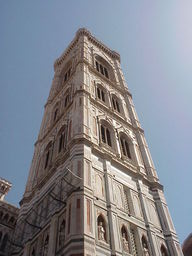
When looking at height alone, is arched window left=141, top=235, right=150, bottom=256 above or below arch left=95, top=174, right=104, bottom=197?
below

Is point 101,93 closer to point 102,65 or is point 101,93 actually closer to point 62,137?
point 62,137

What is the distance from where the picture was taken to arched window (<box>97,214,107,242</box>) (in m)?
11.3

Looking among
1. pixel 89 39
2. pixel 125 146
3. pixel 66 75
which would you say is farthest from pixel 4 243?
pixel 89 39

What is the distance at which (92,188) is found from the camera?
13047 mm

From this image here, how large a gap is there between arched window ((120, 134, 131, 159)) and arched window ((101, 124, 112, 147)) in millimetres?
1072

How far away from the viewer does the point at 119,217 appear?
43.1ft

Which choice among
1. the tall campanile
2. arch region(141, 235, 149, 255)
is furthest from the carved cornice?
arch region(141, 235, 149, 255)

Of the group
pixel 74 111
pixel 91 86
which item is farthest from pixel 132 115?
pixel 74 111

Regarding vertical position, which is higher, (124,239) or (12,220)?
(12,220)

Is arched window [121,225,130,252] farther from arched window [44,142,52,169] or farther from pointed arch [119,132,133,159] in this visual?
arched window [44,142,52,169]

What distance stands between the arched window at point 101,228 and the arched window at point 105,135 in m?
6.71

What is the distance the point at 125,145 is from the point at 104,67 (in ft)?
46.6

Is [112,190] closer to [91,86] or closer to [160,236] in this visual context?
[160,236]

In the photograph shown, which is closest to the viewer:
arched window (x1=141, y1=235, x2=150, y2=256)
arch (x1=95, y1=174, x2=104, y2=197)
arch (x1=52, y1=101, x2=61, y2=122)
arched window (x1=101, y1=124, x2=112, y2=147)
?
arched window (x1=141, y1=235, x2=150, y2=256)
